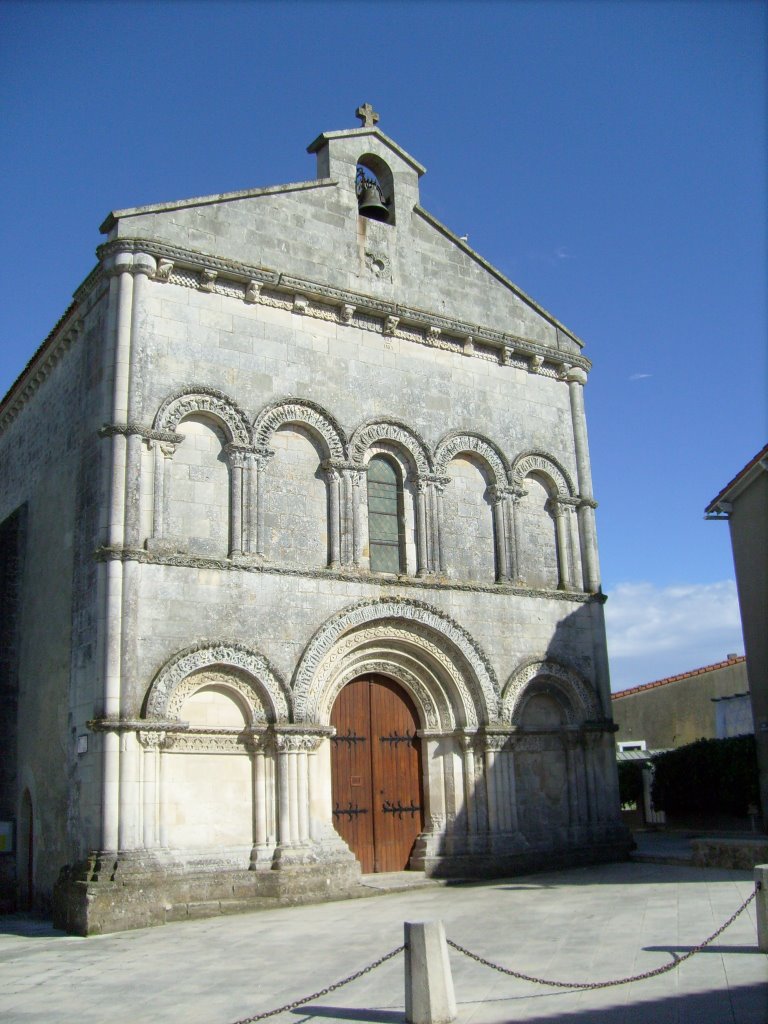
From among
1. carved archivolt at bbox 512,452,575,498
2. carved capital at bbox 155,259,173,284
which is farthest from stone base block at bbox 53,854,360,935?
carved capital at bbox 155,259,173,284

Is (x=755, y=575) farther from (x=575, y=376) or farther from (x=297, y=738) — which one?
(x=297, y=738)

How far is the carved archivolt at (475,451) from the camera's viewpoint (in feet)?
57.3

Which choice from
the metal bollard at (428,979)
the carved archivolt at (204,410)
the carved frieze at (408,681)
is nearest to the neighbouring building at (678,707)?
the carved frieze at (408,681)

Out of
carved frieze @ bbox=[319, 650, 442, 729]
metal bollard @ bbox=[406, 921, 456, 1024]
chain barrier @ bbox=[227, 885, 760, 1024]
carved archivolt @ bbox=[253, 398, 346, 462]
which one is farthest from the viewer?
carved frieze @ bbox=[319, 650, 442, 729]

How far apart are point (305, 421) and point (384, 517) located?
2105 mm

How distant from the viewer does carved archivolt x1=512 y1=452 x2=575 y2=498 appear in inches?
726

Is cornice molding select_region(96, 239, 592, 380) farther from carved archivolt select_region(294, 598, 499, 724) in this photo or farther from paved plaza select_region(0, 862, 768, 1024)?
paved plaza select_region(0, 862, 768, 1024)

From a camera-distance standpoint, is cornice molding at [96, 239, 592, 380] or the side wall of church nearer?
the side wall of church

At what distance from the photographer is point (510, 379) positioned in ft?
62.1

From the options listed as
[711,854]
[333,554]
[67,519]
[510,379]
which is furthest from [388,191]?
[711,854]

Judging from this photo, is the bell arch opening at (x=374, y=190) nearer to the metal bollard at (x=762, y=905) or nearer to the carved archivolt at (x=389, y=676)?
the carved archivolt at (x=389, y=676)

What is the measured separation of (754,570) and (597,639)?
410cm

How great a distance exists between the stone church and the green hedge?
16.3 ft

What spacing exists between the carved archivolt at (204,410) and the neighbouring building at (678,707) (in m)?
17.6
